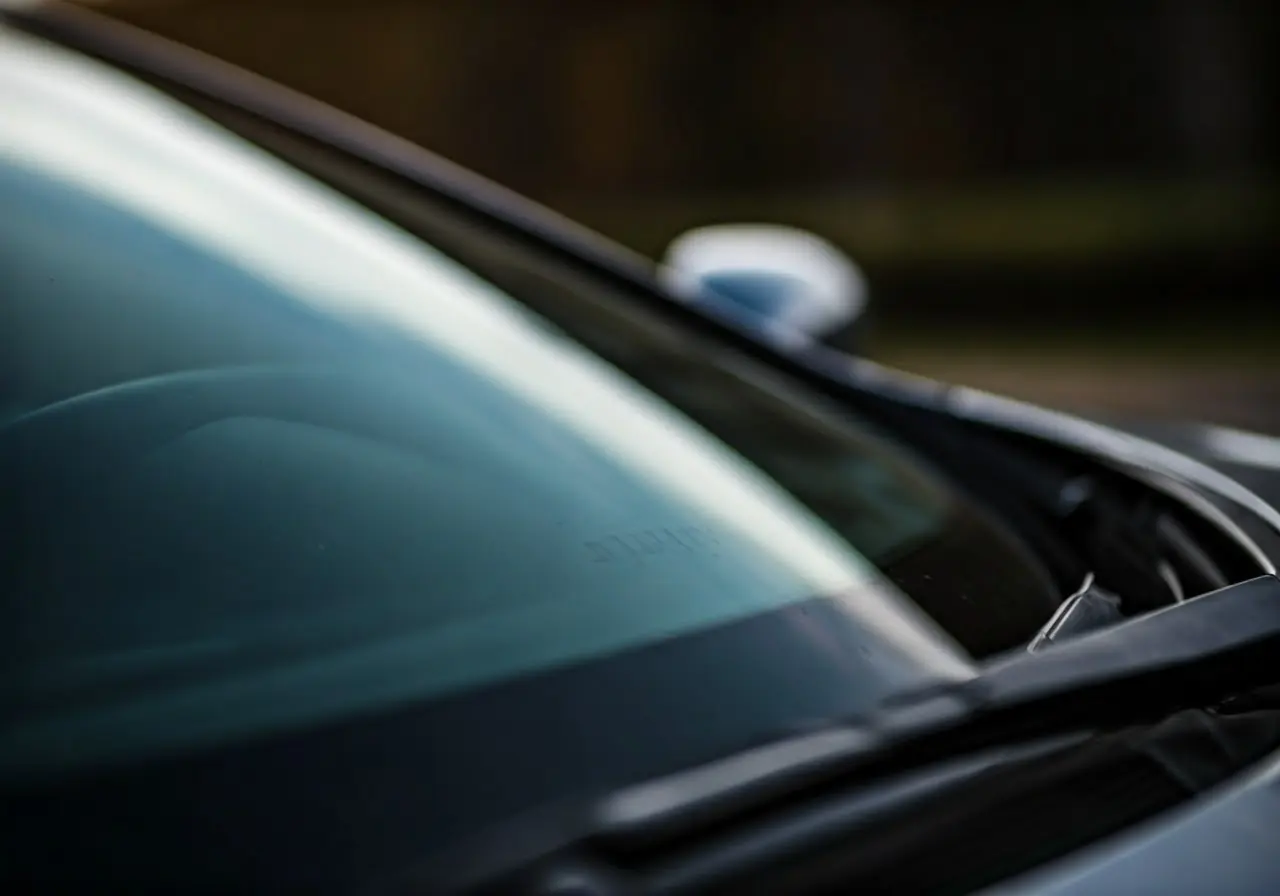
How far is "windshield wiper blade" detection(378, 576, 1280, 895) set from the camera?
93 cm

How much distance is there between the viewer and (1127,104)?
13422 mm

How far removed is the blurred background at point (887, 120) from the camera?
40.9ft

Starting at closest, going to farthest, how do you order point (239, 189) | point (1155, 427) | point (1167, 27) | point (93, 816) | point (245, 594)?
point (93, 816) < point (245, 594) < point (239, 189) < point (1155, 427) < point (1167, 27)

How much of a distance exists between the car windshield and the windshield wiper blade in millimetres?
41

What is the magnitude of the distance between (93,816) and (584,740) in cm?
27

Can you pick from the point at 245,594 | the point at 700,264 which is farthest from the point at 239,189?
the point at 700,264

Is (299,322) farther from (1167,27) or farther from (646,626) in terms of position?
(1167,27)

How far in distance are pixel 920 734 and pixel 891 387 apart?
0.92 m

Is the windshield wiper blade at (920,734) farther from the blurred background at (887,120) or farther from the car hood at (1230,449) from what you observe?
the blurred background at (887,120)

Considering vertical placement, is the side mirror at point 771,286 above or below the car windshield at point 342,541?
above

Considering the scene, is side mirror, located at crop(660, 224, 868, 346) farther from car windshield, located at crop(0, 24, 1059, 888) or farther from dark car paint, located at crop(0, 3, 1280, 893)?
car windshield, located at crop(0, 24, 1059, 888)

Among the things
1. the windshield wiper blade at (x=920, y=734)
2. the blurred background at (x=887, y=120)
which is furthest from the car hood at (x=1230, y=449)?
the blurred background at (x=887, y=120)

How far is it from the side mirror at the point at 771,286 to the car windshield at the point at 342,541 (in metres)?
0.66

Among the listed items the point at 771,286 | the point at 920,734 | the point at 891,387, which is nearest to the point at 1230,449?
the point at 891,387
